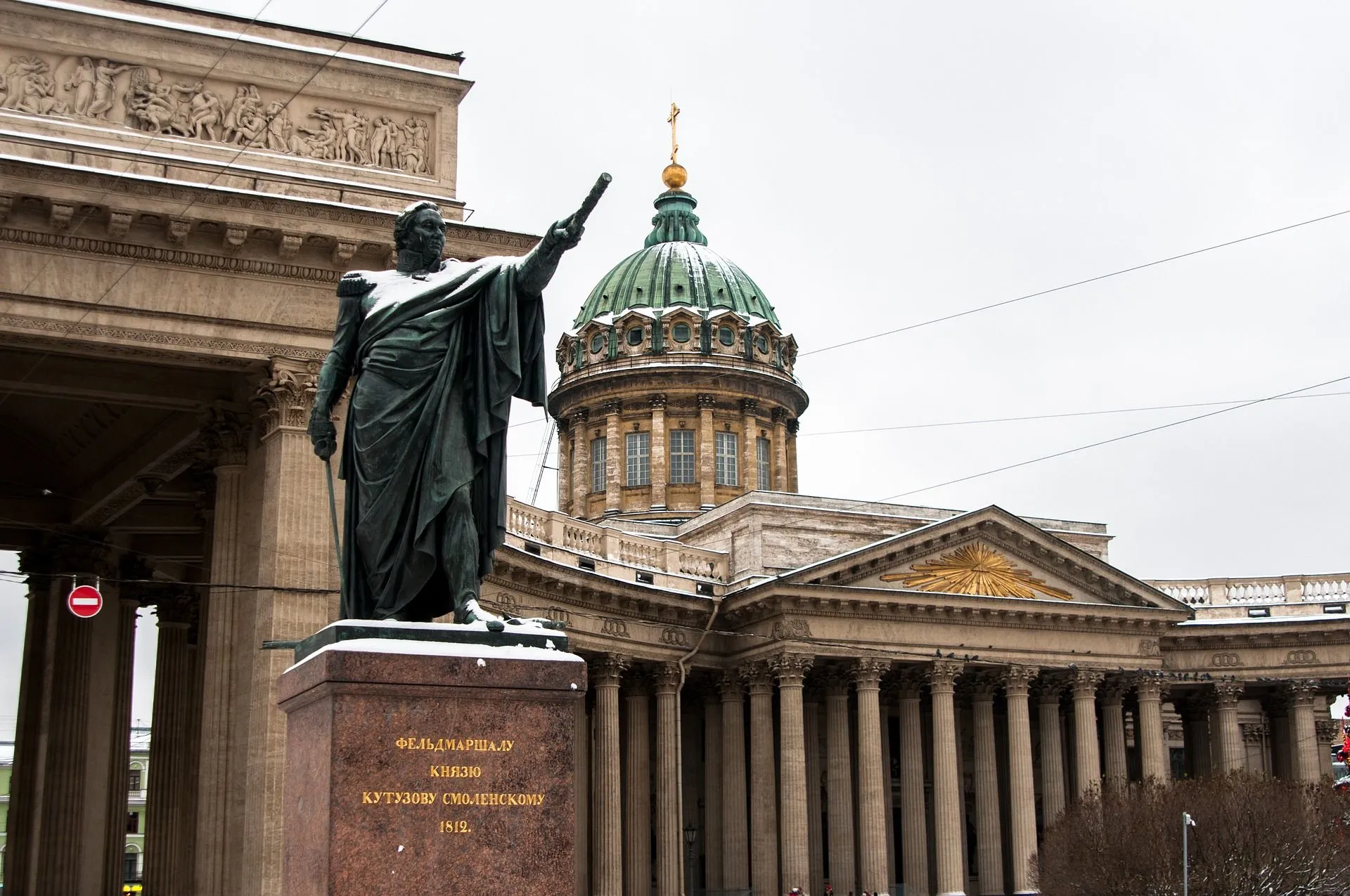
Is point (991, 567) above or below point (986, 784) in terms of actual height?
above

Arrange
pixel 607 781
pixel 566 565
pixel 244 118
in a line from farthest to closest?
1. pixel 607 781
2. pixel 566 565
3. pixel 244 118

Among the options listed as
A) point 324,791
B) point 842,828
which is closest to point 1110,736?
point 842,828

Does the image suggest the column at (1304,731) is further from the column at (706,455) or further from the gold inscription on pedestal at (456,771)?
the gold inscription on pedestal at (456,771)

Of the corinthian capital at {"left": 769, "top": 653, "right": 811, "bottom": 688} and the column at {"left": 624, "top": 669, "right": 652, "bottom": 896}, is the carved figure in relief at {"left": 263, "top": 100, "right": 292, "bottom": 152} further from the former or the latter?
the corinthian capital at {"left": 769, "top": 653, "right": 811, "bottom": 688}

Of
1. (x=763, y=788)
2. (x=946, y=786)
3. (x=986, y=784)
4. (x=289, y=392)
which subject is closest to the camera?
(x=289, y=392)

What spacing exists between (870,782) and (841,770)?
2.01 meters

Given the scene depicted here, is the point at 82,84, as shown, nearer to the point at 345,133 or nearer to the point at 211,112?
the point at 211,112

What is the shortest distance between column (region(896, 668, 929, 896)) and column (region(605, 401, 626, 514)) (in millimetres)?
17993

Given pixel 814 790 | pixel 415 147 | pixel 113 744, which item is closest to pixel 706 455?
pixel 814 790

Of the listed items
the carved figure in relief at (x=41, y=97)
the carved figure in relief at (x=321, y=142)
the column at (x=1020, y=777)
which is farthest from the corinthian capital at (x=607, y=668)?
the carved figure in relief at (x=41, y=97)

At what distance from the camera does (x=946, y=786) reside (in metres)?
55.4

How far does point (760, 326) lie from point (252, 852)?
53.6 metres

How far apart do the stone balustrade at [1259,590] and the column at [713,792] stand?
56.9 feet

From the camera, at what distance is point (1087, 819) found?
4572 cm
